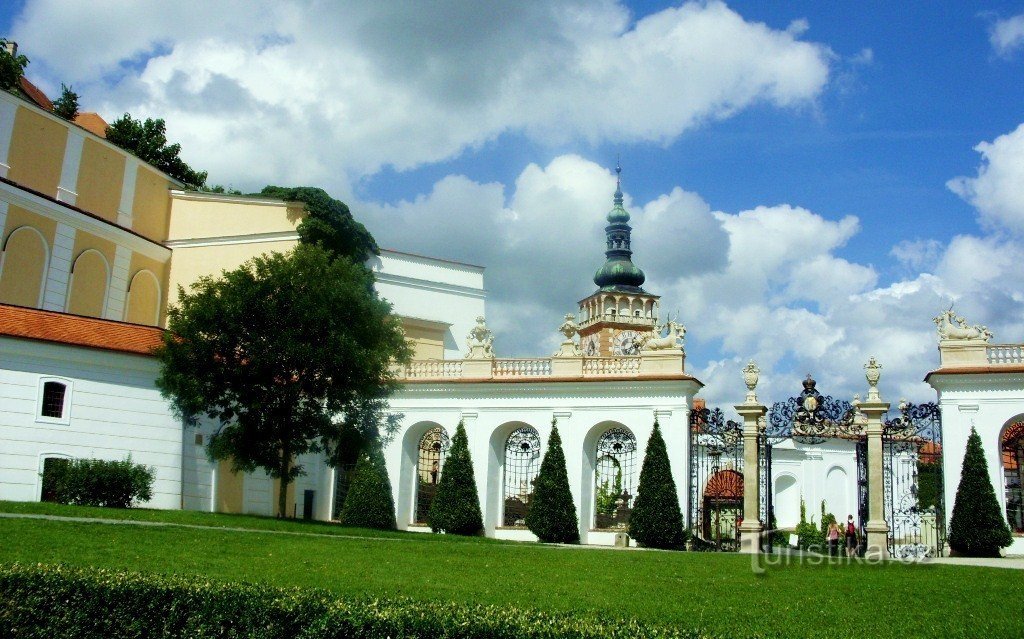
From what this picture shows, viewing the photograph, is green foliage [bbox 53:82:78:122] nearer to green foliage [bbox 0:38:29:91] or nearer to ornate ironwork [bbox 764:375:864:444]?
green foliage [bbox 0:38:29:91]

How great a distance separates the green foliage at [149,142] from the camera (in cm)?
6056

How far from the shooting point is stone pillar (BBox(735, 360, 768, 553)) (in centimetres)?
2925

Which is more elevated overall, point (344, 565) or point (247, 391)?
point (247, 391)

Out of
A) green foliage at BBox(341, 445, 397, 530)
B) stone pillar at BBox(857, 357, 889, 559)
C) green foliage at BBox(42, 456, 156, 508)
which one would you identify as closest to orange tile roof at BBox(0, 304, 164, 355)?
green foliage at BBox(42, 456, 156, 508)

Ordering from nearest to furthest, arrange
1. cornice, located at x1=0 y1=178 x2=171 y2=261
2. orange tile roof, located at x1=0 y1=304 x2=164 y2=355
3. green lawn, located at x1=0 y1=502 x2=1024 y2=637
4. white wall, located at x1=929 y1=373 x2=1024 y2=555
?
green lawn, located at x1=0 y1=502 x2=1024 y2=637 < white wall, located at x1=929 y1=373 x2=1024 y2=555 < orange tile roof, located at x1=0 y1=304 x2=164 y2=355 < cornice, located at x1=0 y1=178 x2=171 y2=261

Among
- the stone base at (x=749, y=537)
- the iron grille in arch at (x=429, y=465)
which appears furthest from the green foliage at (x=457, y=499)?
the stone base at (x=749, y=537)

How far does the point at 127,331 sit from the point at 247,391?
5723 millimetres

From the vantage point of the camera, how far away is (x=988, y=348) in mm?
31125

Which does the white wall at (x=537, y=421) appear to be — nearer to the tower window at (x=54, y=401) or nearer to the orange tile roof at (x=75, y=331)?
the orange tile roof at (x=75, y=331)

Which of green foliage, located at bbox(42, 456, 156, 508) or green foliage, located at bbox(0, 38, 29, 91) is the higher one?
green foliage, located at bbox(0, 38, 29, 91)

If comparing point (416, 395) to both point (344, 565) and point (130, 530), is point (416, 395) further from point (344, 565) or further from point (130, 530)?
point (344, 565)

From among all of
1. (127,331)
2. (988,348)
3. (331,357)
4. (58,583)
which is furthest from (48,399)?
(988,348)

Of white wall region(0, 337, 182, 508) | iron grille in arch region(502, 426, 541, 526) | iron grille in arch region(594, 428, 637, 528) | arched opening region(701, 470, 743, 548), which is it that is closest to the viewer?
white wall region(0, 337, 182, 508)

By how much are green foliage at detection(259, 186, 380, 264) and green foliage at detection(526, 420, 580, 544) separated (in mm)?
18738
